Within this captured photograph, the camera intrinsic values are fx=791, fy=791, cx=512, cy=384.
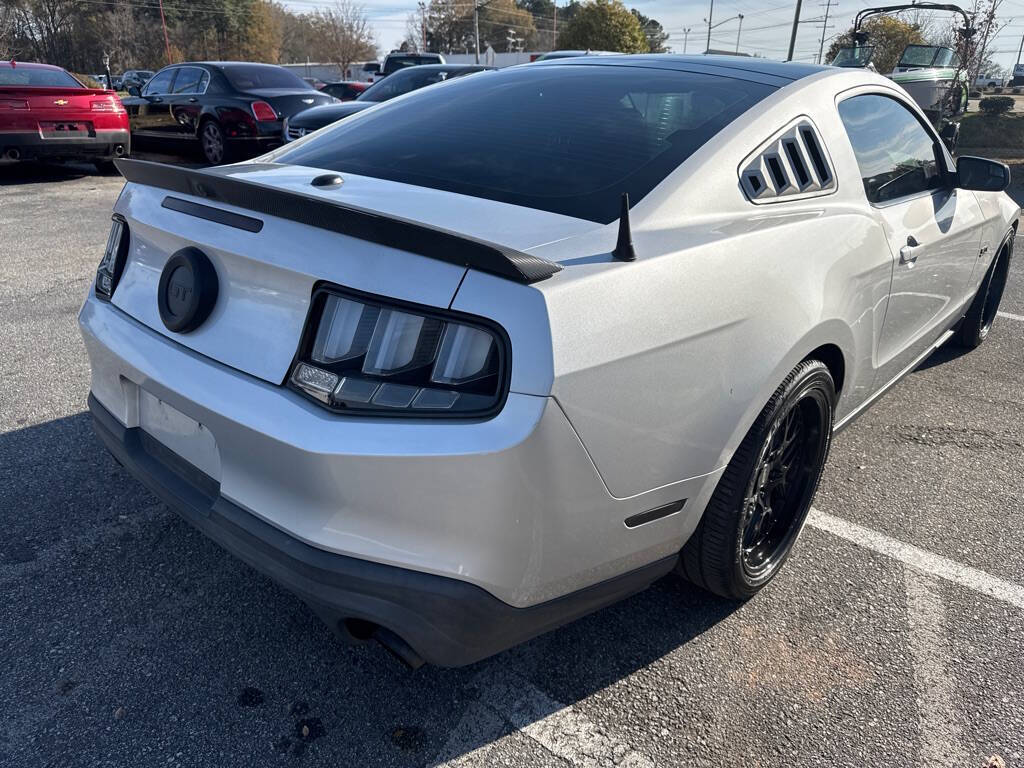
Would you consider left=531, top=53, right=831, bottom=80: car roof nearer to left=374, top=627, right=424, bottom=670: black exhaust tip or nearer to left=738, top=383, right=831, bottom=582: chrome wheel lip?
left=738, top=383, right=831, bottom=582: chrome wheel lip

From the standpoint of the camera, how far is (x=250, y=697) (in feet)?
6.39

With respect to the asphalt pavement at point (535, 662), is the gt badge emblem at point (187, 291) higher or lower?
higher

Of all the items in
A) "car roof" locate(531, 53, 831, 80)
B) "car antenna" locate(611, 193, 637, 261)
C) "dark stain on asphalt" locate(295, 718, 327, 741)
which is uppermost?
"car roof" locate(531, 53, 831, 80)

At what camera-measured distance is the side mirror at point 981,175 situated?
127 inches

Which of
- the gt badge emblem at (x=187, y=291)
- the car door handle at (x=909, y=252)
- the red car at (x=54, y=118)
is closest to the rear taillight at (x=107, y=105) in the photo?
the red car at (x=54, y=118)

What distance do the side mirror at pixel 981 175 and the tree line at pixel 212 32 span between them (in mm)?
42541

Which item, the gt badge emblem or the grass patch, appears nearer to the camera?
the gt badge emblem

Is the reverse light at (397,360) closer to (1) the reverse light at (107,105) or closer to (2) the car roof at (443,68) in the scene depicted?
(1) the reverse light at (107,105)

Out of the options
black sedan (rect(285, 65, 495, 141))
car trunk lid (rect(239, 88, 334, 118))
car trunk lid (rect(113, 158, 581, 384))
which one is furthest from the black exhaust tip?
car trunk lid (rect(239, 88, 334, 118))

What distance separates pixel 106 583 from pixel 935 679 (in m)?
2.34

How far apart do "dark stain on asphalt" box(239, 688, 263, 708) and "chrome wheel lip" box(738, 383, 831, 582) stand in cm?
130

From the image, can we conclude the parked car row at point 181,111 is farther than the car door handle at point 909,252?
Yes

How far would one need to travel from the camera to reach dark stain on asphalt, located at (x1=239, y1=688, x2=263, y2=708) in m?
1.93

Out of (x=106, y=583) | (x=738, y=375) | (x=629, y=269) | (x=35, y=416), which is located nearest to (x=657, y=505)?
(x=738, y=375)
